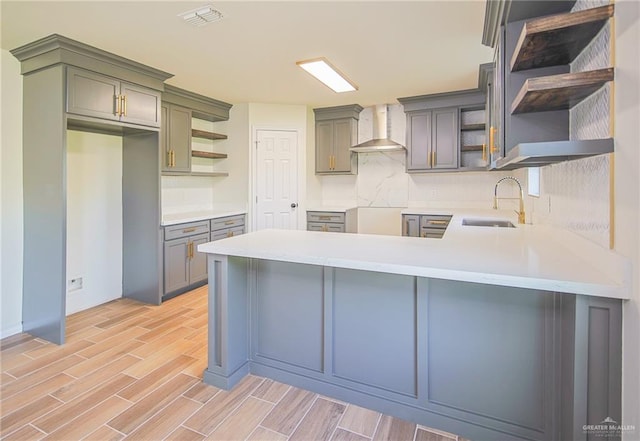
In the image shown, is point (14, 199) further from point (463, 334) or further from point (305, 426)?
point (463, 334)

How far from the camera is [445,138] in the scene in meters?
4.55

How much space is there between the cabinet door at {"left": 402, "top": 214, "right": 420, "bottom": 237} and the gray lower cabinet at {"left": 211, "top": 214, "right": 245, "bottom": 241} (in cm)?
225

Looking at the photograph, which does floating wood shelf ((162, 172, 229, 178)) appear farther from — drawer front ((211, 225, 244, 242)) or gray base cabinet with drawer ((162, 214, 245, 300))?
drawer front ((211, 225, 244, 242))

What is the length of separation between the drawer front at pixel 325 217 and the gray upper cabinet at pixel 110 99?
238 centimetres

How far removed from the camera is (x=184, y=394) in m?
2.08

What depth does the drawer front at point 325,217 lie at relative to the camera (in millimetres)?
4961

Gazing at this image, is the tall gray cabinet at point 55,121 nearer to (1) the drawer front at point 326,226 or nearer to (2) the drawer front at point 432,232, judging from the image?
(1) the drawer front at point 326,226

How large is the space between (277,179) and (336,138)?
1.11 m

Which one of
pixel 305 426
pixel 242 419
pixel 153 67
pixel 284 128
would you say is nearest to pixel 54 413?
pixel 242 419

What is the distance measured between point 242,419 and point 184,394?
A: 1.54ft

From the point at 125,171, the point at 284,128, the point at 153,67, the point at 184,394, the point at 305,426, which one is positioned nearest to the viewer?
the point at 305,426

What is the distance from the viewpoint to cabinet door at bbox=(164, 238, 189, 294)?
373cm

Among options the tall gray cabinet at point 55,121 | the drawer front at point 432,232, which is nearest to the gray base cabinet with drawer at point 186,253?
the tall gray cabinet at point 55,121

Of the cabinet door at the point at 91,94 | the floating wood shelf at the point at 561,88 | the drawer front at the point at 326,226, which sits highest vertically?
the cabinet door at the point at 91,94
